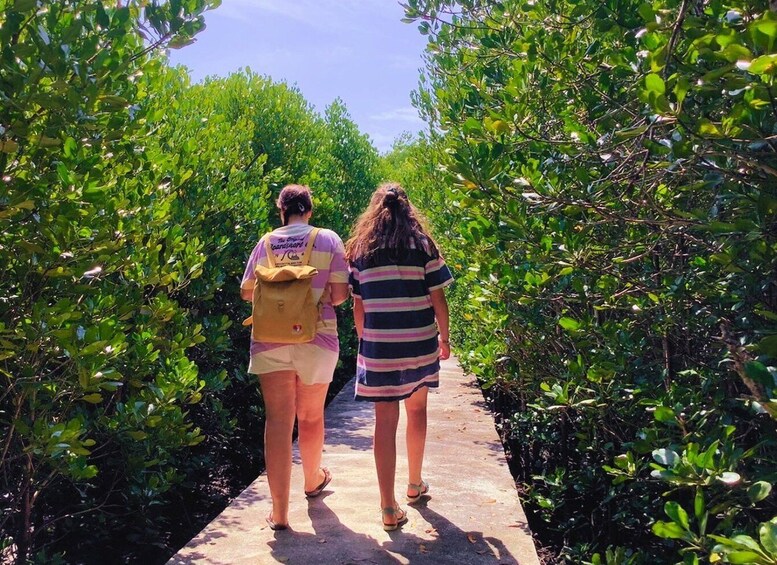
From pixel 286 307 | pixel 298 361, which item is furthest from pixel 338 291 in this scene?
pixel 298 361

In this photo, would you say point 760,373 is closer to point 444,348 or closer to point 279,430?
point 444,348

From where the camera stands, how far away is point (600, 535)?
4.89m

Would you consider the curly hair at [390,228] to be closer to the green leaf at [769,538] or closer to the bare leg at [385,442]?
the bare leg at [385,442]

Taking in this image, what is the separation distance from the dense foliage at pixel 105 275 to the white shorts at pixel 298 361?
0.66m

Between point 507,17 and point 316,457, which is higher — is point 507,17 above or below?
above

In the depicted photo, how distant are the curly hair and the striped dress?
5 centimetres

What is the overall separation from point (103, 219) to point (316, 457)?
7.18 ft

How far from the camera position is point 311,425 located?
4598 mm

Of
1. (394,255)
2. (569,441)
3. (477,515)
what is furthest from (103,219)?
(569,441)

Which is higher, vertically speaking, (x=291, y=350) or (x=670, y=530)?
(x=291, y=350)

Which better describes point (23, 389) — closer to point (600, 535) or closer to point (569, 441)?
point (600, 535)

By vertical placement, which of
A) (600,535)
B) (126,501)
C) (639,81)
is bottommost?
(600,535)

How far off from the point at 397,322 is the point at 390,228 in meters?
0.57

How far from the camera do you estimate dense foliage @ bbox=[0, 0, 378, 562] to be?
2.92 metres
